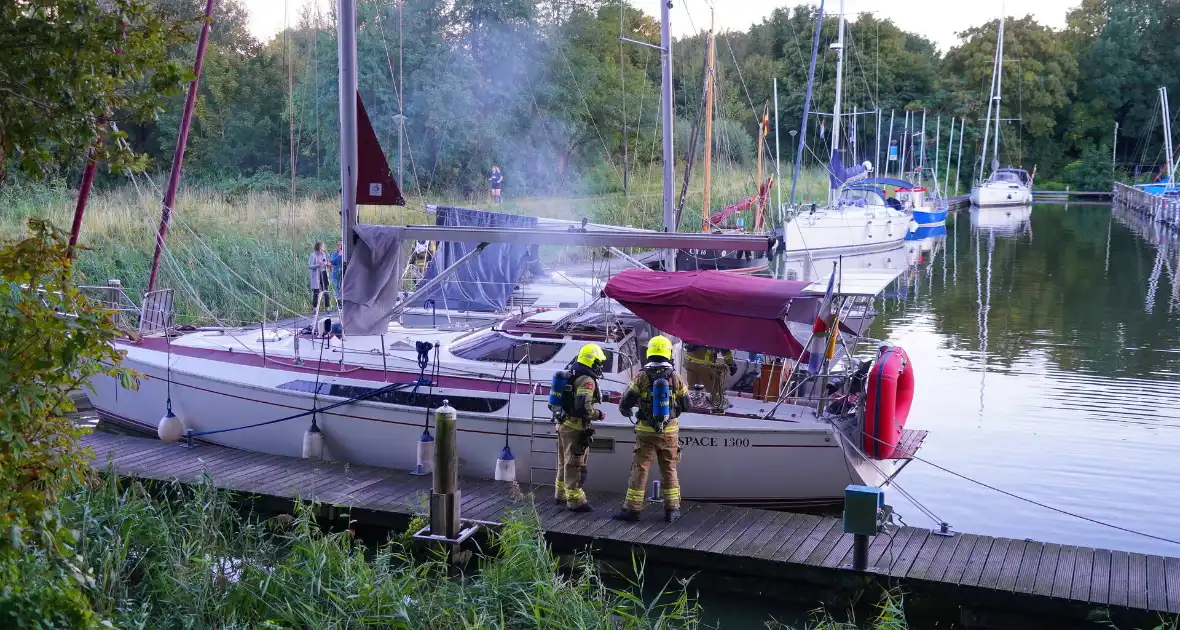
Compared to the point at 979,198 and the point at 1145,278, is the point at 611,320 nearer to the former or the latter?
the point at 1145,278

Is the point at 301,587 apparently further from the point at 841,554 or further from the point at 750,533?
the point at 841,554

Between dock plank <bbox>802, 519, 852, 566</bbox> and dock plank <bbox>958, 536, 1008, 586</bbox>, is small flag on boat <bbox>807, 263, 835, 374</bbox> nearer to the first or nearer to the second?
dock plank <bbox>802, 519, 852, 566</bbox>

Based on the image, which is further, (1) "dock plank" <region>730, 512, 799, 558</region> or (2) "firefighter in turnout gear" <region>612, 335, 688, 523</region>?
(2) "firefighter in turnout gear" <region>612, 335, 688, 523</region>

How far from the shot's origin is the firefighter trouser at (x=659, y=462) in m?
10.5

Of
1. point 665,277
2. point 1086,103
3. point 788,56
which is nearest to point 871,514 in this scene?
point 665,277

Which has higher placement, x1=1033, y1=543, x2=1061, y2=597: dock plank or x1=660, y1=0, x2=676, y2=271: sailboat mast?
x1=660, y1=0, x2=676, y2=271: sailboat mast

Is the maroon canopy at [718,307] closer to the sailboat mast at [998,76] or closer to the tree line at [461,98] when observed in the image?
the tree line at [461,98]

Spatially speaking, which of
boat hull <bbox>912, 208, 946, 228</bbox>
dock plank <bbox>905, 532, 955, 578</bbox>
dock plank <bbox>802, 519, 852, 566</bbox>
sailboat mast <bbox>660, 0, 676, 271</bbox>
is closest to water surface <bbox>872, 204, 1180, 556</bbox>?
dock plank <bbox>905, 532, 955, 578</bbox>

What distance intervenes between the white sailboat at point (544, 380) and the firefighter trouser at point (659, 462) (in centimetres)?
87

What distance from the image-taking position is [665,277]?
483 inches

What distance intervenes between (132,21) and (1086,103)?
88993mm

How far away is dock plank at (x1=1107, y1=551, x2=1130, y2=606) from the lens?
888cm

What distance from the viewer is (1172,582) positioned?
Result: 30.3 ft

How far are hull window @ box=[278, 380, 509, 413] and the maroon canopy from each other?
1.85m
